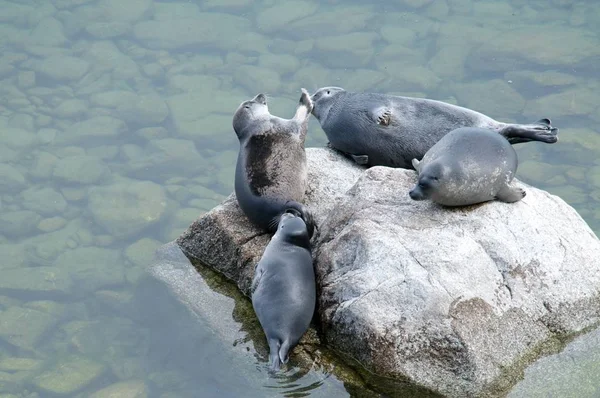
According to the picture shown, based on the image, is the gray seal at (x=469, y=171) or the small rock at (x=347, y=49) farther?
the small rock at (x=347, y=49)

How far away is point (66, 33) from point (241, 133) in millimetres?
5620

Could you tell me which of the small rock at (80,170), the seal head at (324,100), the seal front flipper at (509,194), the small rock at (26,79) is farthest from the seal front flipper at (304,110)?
the small rock at (26,79)

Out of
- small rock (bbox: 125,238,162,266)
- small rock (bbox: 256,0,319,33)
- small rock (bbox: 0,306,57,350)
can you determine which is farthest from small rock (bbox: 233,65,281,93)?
small rock (bbox: 0,306,57,350)

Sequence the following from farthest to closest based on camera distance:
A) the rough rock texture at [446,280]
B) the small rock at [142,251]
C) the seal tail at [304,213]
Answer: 1. the small rock at [142,251]
2. the seal tail at [304,213]
3. the rough rock texture at [446,280]

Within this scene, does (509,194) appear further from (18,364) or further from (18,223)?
(18,223)

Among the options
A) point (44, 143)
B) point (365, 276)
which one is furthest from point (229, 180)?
point (365, 276)

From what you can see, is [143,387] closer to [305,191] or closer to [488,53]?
[305,191]

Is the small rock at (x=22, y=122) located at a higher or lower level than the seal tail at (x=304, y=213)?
lower

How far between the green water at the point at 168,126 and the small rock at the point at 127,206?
2 centimetres

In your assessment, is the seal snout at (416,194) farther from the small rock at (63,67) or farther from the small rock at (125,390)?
the small rock at (63,67)

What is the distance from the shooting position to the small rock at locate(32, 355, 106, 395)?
22.1 ft

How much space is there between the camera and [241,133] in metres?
7.24

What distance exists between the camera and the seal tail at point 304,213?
643 centimetres

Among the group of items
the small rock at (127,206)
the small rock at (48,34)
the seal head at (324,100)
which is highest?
the seal head at (324,100)
